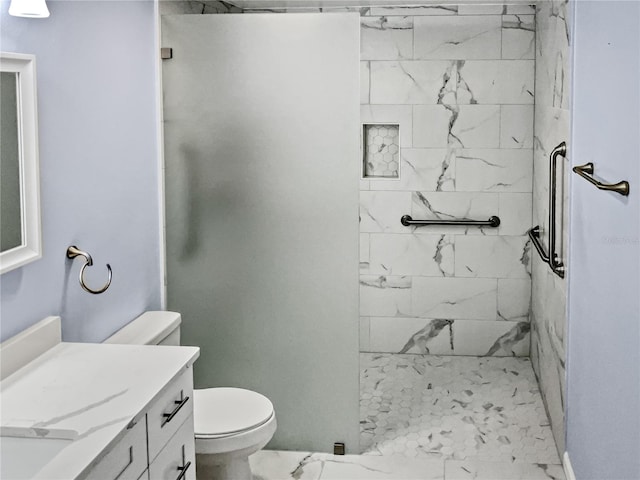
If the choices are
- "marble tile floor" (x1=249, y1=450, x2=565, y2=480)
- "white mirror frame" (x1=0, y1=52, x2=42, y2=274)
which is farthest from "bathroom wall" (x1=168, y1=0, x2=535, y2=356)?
"white mirror frame" (x1=0, y1=52, x2=42, y2=274)

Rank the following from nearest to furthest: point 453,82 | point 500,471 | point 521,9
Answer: point 500,471 → point 521,9 → point 453,82

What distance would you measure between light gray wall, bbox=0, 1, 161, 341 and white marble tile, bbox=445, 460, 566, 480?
1.43 meters

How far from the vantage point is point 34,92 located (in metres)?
2.35

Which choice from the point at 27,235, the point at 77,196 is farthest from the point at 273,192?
the point at 27,235

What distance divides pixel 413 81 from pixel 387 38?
0.95ft

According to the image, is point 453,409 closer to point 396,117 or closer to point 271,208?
point 271,208

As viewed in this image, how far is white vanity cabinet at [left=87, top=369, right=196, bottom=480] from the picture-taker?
188 cm

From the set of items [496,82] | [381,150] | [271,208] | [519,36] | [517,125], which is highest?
[519,36]

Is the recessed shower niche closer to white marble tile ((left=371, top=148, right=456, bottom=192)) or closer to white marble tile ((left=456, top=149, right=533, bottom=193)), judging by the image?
white marble tile ((left=371, top=148, right=456, bottom=192))

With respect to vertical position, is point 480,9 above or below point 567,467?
above

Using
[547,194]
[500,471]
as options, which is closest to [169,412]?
[500,471]

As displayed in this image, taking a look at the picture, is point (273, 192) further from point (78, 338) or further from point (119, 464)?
point (119, 464)

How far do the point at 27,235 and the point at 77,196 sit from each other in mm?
350

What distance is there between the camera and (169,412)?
2.24 meters
